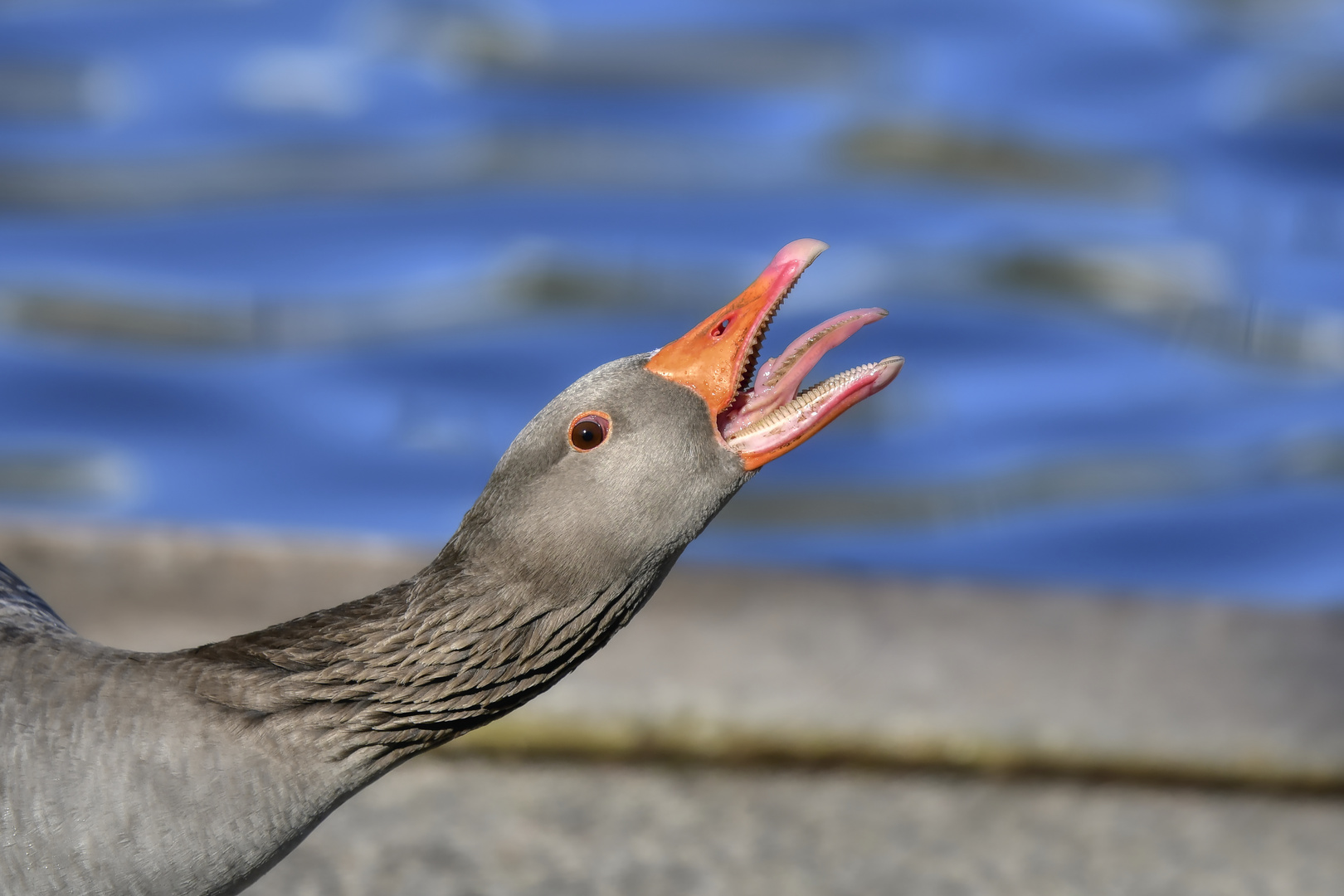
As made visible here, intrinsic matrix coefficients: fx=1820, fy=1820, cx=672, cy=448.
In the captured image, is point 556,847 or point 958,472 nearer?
point 556,847

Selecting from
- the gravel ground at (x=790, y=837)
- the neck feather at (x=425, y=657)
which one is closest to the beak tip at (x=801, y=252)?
the neck feather at (x=425, y=657)

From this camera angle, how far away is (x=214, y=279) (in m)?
9.53

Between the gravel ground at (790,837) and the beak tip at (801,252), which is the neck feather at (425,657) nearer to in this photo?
the beak tip at (801,252)

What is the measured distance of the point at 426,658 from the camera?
9.35 feet

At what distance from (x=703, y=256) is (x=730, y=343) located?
6.94 m

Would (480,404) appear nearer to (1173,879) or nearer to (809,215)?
(809,215)

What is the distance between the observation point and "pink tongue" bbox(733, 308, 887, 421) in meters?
2.80

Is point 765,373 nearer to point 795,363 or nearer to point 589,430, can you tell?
point 795,363

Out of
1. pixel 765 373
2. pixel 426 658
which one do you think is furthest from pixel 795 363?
pixel 426 658

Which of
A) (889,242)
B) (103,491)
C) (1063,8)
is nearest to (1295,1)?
(1063,8)

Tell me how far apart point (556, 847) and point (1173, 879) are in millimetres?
1409

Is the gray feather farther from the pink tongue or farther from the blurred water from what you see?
the blurred water

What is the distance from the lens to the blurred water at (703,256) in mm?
8391

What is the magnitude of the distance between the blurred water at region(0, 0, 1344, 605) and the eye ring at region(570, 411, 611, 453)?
4433 mm
